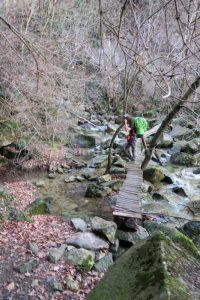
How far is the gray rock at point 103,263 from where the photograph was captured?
5.72 meters

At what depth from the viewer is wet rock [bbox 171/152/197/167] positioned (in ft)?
50.0

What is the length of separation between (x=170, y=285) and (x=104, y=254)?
13.2 feet

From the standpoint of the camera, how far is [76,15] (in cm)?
1655

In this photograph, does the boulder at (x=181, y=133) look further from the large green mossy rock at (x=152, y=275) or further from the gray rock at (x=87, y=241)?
the large green mossy rock at (x=152, y=275)

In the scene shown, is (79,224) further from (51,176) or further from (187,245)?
(51,176)

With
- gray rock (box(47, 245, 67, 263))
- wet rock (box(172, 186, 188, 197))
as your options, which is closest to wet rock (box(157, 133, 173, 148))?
wet rock (box(172, 186, 188, 197))

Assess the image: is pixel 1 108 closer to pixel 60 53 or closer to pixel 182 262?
pixel 60 53

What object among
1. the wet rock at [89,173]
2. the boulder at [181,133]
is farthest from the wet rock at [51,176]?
the boulder at [181,133]

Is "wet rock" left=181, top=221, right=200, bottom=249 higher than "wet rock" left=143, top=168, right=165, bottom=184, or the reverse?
"wet rock" left=143, top=168, right=165, bottom=184

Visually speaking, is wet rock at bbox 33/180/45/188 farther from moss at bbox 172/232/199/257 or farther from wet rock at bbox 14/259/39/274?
moss at bbox 172/232/199/257

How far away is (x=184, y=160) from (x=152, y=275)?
13170mm

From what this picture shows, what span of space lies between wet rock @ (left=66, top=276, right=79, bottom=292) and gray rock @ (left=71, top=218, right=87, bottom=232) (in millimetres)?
1827

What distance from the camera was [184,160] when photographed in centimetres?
1530

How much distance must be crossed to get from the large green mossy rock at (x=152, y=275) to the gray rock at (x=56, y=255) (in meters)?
2.77
